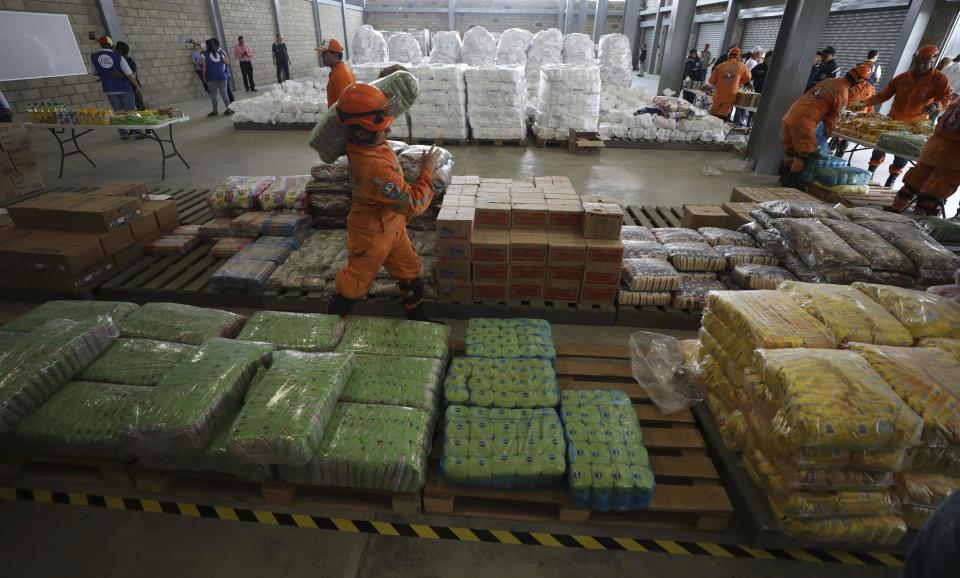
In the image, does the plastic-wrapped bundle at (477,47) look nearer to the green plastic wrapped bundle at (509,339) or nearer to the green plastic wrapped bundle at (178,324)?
the green plastic wrapped bundle at (509,339)

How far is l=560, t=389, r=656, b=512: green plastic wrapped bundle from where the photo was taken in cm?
225

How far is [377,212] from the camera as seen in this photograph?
11.0ft

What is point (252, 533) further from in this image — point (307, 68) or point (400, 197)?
point (307, 68)

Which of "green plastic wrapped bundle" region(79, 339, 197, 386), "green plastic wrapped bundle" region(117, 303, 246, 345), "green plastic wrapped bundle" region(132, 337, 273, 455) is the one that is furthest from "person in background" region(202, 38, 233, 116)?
"green plastic wrapped bundle" region(132, 337, 273, 455)

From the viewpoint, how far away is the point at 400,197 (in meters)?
3.21

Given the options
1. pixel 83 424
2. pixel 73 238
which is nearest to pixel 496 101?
pixel 73 238

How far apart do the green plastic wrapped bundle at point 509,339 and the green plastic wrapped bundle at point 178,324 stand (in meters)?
1.63

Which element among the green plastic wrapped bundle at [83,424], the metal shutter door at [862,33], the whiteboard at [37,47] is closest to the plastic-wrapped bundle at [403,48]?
the whiteboard at [37,47]

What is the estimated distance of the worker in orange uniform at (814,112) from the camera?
6.32 meters

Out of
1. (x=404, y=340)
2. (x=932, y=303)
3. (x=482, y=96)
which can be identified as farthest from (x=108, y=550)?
(x=482, y=96)

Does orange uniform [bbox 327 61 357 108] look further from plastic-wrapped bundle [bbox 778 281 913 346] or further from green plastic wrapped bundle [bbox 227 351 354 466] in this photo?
plastic-wrapped bundle [bbox 778 281 913 346]

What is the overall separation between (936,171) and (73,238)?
901 centimetres

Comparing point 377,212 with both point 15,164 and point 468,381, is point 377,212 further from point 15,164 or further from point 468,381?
point 15,164

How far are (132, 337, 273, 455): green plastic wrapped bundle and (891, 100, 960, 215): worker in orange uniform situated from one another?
274 inches
